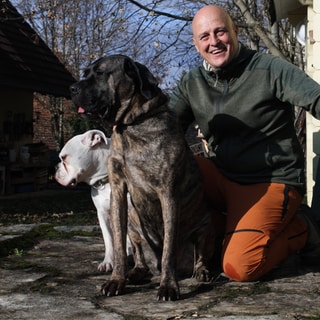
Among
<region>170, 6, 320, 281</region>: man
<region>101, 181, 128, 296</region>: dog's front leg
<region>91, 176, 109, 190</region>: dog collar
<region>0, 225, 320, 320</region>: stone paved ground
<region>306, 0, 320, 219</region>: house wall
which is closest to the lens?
<region>0, 225, 320, 320</region>: stone paved ground

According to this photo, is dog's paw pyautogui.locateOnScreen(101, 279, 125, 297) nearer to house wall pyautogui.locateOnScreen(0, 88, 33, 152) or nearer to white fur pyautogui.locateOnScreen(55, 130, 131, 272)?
white fur pyautogui.locateOnScreen(55, 130, 131, 272)

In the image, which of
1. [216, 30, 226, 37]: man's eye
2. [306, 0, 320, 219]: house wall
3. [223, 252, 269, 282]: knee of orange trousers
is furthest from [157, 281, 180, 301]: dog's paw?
[306, 0, 320, 219]: house wall

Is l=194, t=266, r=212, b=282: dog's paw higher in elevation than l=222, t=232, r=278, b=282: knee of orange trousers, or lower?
lower

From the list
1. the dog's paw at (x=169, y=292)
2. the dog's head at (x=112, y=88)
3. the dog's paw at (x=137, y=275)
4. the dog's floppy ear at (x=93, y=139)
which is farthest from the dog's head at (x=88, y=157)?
the dog's paw at (x=169, y=292)

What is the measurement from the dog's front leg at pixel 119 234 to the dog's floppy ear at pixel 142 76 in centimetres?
61

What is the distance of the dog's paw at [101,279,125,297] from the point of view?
3.74 m

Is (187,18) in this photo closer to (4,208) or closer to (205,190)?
(4,208)

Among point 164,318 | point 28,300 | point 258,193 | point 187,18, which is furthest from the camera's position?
point 187,18

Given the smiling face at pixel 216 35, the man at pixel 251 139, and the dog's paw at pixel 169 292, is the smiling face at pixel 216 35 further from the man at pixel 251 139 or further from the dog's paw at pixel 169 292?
the dog's paw at pixel 169 292

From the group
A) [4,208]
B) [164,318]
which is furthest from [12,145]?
[164,318]

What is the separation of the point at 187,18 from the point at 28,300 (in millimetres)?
11334

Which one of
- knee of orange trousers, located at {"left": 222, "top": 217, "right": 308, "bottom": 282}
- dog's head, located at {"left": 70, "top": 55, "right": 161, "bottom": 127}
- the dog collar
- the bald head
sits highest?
the bald head

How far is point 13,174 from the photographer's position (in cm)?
1582

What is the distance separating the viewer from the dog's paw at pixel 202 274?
4.08 m
